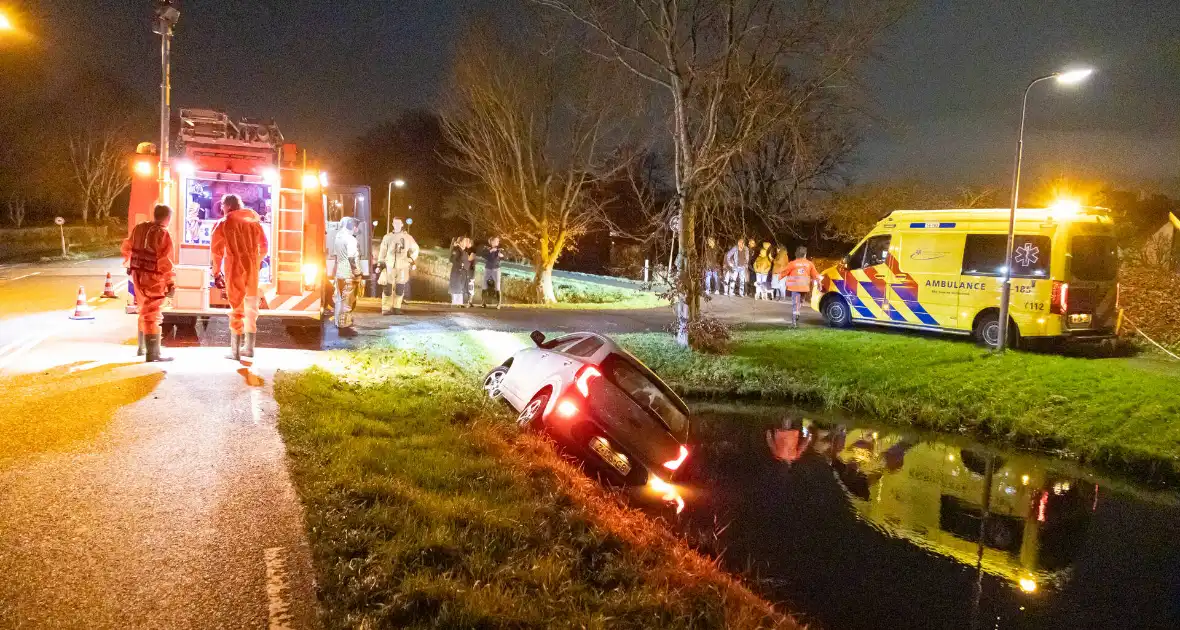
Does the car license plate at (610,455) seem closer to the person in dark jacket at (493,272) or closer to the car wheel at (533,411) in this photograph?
the car wheel at (533,411)

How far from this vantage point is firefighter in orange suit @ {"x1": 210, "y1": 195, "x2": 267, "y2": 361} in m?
9.29

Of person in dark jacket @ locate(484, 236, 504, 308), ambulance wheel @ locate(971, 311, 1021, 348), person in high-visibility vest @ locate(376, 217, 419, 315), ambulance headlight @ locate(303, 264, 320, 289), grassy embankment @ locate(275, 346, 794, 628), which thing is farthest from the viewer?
person in dark jacket @ locate(484, 236, 504, 308)

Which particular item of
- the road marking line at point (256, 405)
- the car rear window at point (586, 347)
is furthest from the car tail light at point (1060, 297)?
the road marking line at point (256, 405)

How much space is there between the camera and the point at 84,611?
376cm

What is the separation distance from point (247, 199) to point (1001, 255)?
13.0m

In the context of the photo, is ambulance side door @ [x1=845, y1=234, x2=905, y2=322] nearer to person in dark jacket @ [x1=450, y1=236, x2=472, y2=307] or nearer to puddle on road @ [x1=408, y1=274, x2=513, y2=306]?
person in dark jacket @ [x1=450, y1=236, x2=472, y2=307]

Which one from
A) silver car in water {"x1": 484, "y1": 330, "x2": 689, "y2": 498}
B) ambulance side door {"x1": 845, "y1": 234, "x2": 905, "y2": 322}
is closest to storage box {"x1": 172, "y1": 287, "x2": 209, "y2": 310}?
silver car in water {"x1": 484, "y1": 330, "x2": 689, "y2": 498}

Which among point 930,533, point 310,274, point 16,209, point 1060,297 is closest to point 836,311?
point 1060,297

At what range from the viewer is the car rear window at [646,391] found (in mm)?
8078

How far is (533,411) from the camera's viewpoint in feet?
28.1

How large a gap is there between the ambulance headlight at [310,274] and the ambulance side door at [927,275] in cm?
1138

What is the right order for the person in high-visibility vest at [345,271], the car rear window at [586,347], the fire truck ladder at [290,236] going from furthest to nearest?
the person in high-visibility vest at [345,271], the fire truck ladder at [290,236], the car rear window at [586,347]

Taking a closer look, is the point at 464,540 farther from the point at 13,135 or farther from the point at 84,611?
the point at 13,135

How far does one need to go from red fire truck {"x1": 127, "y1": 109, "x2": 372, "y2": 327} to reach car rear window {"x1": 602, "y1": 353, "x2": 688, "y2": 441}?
556 cm
